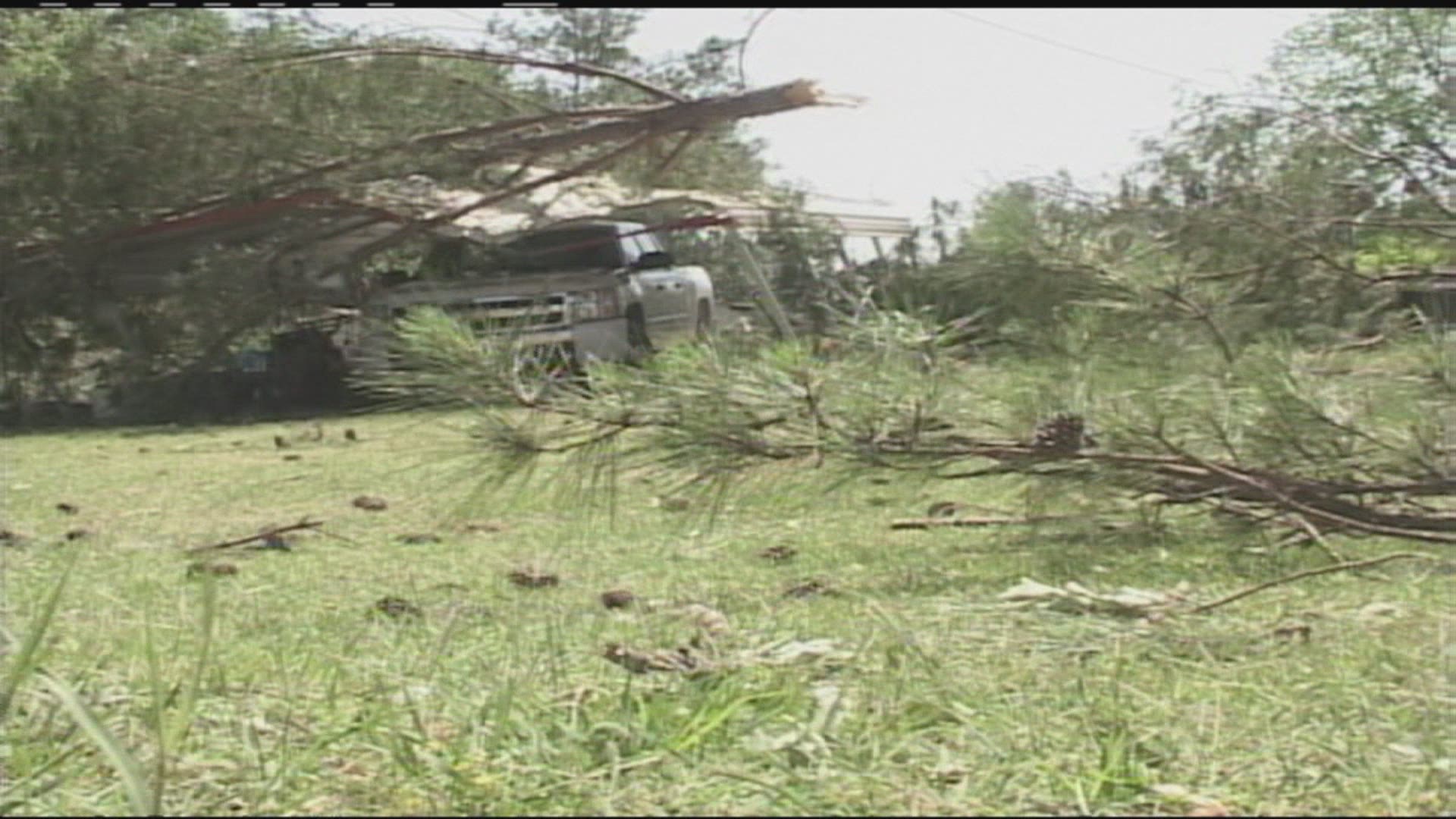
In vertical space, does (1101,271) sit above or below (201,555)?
above

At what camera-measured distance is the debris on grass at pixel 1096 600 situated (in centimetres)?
181

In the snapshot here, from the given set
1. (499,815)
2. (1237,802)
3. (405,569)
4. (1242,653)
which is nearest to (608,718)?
(499,815)

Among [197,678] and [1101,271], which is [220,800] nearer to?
[197,678]

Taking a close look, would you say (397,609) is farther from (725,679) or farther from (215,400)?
(215,400)

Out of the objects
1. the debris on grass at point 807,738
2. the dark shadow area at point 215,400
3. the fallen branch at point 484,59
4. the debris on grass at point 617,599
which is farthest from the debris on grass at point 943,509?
the dark shadow area at point 215,400

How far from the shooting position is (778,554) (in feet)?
8.50

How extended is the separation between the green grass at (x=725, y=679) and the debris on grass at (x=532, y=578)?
0.07ft

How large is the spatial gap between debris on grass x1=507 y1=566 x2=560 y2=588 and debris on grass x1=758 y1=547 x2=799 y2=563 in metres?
0.37

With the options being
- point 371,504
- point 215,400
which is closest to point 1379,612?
point 371,504

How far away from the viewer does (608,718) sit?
123 cm

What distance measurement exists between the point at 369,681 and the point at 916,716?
1.69 feet

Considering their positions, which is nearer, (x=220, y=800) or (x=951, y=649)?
(x=220, y=800)

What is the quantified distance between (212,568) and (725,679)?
137 cm

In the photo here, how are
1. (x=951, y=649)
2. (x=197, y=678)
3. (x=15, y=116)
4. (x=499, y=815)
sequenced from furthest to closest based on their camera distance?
(x=15, y=116)
(x=951, y=649)
(x=197, y=678)
(x=499, y=815)
